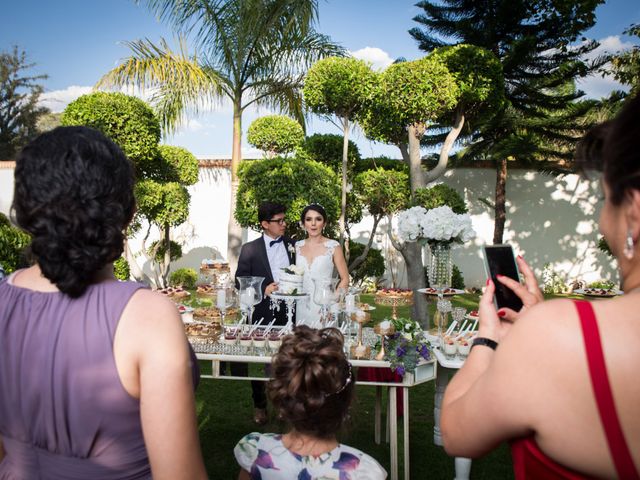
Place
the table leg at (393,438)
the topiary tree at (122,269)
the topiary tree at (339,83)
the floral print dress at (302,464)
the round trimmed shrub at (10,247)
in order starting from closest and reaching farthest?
the floral print dress at (302,464) < the table leg at (393,438) < the round trimmed shrub at (10,247) < the topiary tree at (339,83) < the topiary tree at (122,269)

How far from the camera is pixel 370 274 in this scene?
1132cm

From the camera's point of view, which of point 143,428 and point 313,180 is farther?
point 313,180

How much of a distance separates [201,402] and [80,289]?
13.1 feet

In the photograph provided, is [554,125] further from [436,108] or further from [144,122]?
[144,122]

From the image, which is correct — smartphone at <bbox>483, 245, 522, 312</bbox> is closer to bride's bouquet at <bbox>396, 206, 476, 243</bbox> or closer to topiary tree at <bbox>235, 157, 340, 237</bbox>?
bride's bouquet at <bbox>396, 206, 476, 243</bbox>

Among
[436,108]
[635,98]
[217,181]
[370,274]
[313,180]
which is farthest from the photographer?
[217,181]

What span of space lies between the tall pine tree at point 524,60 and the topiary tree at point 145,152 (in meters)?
6.69

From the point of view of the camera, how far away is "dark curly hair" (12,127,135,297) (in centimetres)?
100

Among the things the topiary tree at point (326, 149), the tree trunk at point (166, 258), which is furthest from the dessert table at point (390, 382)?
the tree trunk at point (166, 258)

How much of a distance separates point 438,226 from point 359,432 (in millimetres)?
1744

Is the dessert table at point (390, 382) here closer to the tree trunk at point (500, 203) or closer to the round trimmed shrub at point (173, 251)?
the round trimmed shrub at point (173, 251)

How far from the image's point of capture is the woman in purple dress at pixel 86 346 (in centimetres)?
99

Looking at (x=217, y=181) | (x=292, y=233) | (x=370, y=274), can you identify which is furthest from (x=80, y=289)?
(x=217, y=181)

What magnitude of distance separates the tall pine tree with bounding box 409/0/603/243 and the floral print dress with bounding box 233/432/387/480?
10.9 m
